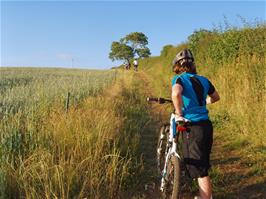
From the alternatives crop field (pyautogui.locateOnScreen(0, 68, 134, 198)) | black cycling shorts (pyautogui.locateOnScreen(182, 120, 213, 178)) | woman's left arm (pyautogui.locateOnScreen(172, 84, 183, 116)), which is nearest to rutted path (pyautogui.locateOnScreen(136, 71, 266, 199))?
crop field (pyautogui.locateOnScreen(0, 68, 134, 198))

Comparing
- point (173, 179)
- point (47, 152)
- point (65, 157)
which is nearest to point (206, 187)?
point (173, 179)

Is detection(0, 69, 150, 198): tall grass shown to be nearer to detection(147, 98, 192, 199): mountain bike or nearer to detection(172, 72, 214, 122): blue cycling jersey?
detection(147, 98, 192, 199): mountain bike

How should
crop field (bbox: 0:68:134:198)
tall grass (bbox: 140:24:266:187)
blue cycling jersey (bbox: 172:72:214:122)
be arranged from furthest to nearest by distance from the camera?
tall grass (bbox: 140:24:266:187), crop field (bbox: 0:68:134:198), blue cycling jersey (bbox: 172:72:214:122)

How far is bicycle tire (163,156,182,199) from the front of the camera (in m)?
3.55

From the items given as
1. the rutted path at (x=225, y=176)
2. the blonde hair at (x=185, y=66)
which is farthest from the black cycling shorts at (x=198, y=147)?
the rutted path at (x=225, y=176)

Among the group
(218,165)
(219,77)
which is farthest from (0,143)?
(219,77)

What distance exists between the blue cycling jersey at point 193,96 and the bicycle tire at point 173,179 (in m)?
0.52

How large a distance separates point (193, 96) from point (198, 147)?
1.82ft

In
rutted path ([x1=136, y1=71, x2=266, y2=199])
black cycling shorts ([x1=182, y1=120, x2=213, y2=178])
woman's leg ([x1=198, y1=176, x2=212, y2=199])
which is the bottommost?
rutted path ([x1=136, y1=71, x2=266, y2=199])

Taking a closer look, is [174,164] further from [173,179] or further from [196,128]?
[196,128]

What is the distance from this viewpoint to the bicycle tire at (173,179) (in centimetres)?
355

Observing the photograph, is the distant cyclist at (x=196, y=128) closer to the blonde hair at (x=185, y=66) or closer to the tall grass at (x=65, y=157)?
the blonde hair at (x=185, y=66)

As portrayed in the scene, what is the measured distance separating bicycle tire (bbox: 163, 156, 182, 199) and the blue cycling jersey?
1.72 ft

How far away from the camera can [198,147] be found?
3.52m
